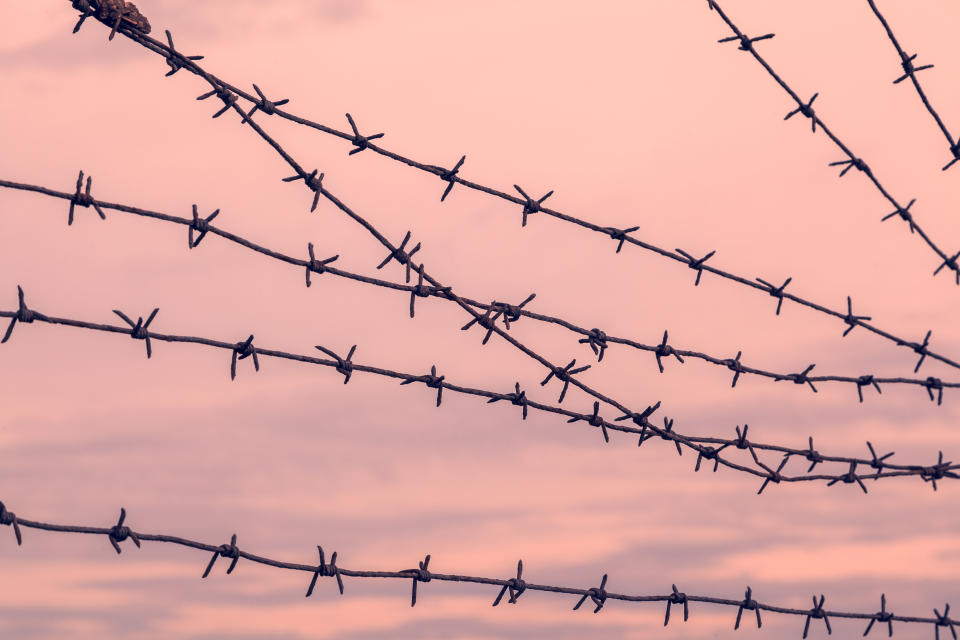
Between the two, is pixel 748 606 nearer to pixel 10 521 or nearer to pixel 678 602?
pixel 678 602

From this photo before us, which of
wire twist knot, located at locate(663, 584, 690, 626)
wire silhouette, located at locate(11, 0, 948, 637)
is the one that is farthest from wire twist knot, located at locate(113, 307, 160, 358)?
wire twist knot, located at locate(663, 584, 690, 626)

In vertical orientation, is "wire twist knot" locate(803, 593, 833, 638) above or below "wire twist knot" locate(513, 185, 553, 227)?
below

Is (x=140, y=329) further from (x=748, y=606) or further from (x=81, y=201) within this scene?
(x=748, y=606)

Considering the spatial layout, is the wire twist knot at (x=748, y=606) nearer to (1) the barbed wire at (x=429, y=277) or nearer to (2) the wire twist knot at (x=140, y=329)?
(1) the barbed wire at (x=429, y=277)

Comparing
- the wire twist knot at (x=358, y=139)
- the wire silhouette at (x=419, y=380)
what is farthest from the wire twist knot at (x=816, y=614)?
the wire twist knot at (x=358, y=139)

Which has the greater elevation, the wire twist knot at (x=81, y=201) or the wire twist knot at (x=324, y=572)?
the wire twist knot at (x=81, y=201)

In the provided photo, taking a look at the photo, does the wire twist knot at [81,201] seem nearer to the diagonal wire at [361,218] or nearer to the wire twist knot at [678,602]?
the diagonal wire at [361,218]

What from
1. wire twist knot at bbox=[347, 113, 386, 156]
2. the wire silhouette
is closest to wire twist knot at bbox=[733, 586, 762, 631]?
the wire silhouette

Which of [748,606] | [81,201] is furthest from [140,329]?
[748,606]

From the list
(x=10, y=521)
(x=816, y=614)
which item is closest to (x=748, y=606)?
(x=816, y=614)

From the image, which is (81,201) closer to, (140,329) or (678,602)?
(140,329)

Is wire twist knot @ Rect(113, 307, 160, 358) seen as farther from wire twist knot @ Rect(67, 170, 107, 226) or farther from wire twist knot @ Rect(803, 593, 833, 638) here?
wire twist knot @ Rect(803, 593, 833, 638)

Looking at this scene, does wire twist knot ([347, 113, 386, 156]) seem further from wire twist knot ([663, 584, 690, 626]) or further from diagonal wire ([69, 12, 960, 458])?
wire twist knot ([663, 584, 690, 626])

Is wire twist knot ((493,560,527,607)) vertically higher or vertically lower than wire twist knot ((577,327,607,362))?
lower
